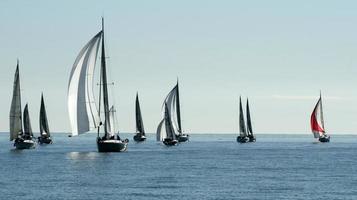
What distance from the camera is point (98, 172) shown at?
323 feet

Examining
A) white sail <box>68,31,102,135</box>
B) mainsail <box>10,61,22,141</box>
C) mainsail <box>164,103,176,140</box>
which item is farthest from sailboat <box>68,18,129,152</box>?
mainsail <box>164,103,176,140</box>

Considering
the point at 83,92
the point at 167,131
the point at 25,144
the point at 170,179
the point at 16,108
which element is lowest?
the point at 170,179

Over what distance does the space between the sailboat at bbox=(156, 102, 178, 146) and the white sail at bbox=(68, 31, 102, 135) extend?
56803 millimetres

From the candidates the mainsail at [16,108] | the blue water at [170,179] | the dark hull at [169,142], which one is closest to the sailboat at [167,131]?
the dark hull at [169,142]

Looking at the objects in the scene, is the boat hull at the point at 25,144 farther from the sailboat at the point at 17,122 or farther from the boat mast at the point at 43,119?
the boat mast at the point at 43,119

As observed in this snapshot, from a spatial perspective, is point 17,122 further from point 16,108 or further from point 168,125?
point 168,125

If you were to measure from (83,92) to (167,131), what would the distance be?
6422 centimetres

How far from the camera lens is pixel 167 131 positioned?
187000mm

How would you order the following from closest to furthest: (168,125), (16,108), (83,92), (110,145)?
1. (83,92)
2. (110,145)
3. (16,108)
4. (168,125)

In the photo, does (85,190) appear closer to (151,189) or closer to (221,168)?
(151,189)

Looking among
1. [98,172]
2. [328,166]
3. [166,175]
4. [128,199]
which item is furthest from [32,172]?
[328,166]

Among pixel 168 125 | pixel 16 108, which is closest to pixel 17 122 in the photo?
pixel 16 108

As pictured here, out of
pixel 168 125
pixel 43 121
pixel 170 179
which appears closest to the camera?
pixel 170 179

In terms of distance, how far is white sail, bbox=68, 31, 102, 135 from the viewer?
406ft
